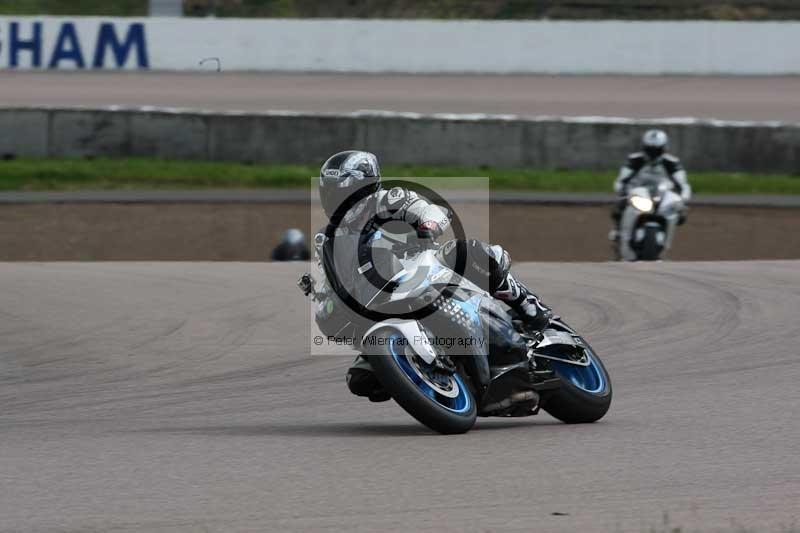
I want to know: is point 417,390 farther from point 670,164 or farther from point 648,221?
point 670,164

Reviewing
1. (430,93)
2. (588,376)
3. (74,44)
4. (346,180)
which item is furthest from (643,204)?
(74,44)

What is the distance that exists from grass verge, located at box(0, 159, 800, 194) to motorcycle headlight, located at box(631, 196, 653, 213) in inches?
272

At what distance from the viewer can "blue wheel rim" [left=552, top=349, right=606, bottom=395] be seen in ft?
21.5

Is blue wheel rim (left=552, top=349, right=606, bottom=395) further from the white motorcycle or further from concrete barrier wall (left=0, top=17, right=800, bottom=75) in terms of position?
concrete barrier wall (left=0, top=17, right=800, bottom=75)

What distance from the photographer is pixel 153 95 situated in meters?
26.3

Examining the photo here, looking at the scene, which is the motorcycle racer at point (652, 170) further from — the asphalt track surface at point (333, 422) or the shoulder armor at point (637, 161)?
the asphalt track surface at point (333, 422)

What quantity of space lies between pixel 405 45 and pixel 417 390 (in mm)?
24436

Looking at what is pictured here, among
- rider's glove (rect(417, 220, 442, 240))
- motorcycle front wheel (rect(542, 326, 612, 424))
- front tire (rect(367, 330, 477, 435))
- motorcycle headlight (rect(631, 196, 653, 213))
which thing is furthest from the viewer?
motorcycle headlight (rect(631, 196, 653, 213))

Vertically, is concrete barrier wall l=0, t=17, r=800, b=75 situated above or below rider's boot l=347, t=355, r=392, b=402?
above

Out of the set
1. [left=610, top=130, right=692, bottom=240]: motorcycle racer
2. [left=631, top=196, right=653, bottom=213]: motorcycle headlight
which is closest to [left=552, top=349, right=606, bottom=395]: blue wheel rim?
[left=631, top=196, right=653, bottom=213]: motorcycle headlight

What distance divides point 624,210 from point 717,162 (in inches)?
319

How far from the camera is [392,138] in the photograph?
70.3 ft

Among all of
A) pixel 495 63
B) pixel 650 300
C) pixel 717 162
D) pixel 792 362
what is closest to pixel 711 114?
pixel 717 162

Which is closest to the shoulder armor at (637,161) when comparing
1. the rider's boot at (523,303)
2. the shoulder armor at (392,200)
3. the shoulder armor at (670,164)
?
the shoulder armor at (670,164)
